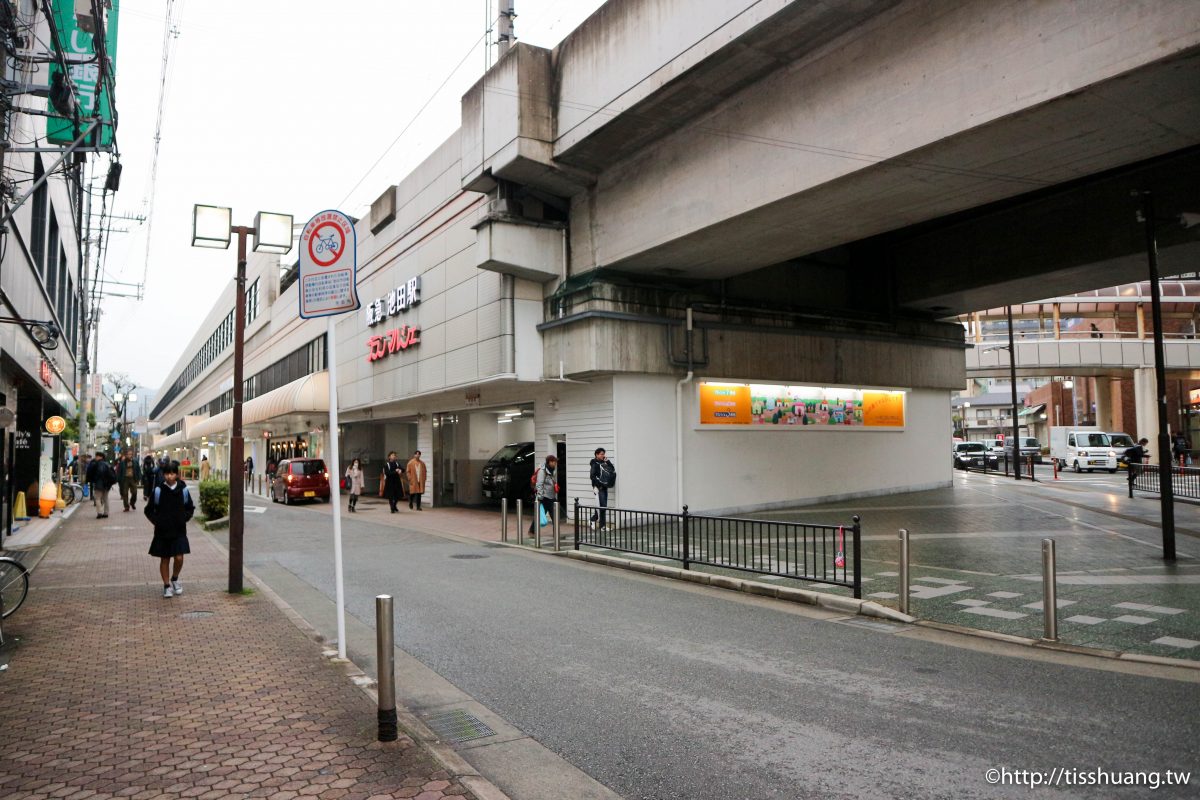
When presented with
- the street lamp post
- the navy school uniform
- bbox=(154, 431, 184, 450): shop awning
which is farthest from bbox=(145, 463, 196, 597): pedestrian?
bbox=(154, 431, 184, 450): shop awning

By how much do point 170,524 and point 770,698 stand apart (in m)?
8.39

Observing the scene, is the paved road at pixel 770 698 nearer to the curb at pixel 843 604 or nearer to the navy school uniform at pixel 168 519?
the curb at pixel 843 604

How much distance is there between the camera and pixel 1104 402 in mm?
53500

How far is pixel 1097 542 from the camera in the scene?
44.8ft

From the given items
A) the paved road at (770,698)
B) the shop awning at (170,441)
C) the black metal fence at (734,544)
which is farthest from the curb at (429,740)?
the shop awning at (170,441)

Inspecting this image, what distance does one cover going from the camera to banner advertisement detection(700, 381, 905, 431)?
19859mm

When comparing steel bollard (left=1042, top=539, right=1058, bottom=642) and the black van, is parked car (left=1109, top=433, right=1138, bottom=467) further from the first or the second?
steel bollard (left=1042, top=539, right=1058, bottom=642)

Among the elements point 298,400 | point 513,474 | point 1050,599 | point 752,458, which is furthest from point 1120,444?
point 298,400

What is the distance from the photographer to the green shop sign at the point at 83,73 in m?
12.6

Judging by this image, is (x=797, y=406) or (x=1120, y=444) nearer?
(x=797, y=406)

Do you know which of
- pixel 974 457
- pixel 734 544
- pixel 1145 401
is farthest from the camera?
pixel 1145 401

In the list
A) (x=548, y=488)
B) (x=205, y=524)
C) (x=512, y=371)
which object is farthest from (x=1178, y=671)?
(x=205, y=524)

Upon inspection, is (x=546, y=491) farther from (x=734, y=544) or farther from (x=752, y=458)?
(x=752, y=458)

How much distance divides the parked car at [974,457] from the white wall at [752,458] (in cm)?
1620
